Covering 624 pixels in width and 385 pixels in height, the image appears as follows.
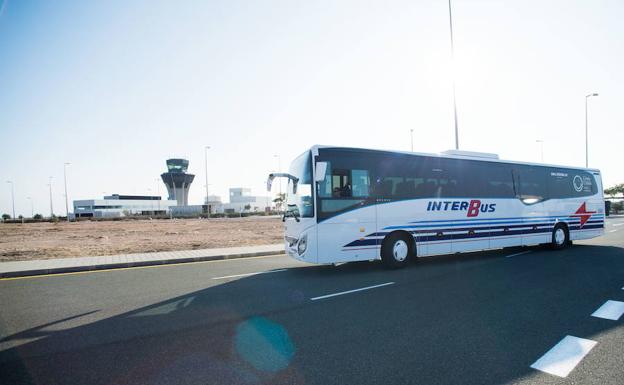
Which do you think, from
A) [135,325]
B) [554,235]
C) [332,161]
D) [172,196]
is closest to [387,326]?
[135,325]

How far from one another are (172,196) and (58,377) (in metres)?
154

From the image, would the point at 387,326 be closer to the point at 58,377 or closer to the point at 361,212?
the point at 58,377

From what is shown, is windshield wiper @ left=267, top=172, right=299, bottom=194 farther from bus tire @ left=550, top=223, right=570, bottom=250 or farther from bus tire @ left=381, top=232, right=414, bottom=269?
bus tire @ left=550, top=223, right=570, bottom=250

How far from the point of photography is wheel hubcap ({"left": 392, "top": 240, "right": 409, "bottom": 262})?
9914 millimetres

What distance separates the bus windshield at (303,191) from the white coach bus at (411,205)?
3 centimetres

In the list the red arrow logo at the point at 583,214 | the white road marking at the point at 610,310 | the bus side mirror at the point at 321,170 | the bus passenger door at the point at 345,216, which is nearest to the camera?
the white road marking at the point at 610,310

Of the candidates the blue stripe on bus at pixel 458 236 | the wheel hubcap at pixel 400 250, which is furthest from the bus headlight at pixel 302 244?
the wheel hubcap at pixel 400 250

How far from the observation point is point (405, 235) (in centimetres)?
1021

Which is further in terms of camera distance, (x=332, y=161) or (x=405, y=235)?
(x=405, y=235)

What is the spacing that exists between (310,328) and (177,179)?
151 m

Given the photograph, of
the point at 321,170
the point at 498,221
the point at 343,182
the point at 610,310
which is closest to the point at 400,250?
the point at 343,182

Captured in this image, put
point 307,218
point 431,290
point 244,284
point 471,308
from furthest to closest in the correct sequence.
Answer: point 307,218 < point 244,284 < point 431,290 < point 471,308

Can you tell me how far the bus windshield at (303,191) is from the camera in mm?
9070

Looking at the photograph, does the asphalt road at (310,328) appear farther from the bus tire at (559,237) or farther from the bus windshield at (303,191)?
the bus tire at (559,237)
